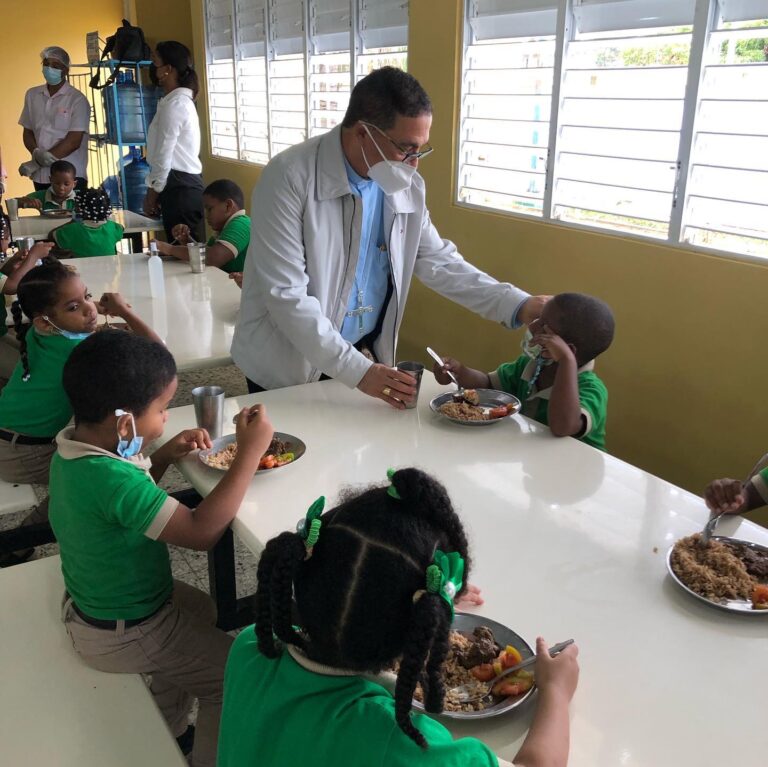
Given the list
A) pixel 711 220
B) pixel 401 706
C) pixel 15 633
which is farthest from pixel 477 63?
pixel 401 706

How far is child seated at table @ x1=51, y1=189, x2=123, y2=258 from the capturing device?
446 centimetres

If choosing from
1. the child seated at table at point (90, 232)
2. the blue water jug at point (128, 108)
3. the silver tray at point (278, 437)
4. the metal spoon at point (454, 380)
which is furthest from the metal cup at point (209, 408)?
the blue water jug at point (128, 108)

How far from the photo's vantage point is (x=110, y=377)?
143 centimetres

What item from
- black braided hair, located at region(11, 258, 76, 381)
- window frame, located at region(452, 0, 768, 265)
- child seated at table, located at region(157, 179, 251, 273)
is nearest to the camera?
black braided hair, located at region(11, 258, 76, 381)

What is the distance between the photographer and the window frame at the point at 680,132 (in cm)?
258

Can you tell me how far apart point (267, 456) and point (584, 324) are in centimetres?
91

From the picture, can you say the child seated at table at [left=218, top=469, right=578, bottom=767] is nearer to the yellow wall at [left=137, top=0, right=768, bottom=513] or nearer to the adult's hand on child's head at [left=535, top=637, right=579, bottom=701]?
the adult's hand on child's head at [left=535, top=637, right=579, bottom=701]

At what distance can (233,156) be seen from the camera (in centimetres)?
659

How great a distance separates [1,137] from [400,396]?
8.10m

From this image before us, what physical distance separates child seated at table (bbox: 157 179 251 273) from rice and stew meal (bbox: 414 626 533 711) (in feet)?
10.2

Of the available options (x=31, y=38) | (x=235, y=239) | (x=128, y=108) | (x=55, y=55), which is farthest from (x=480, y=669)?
(x=31, y=38)

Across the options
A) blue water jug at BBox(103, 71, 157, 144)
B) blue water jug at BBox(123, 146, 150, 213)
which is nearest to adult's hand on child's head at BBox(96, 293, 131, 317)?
blue water jug at BBox(123, 146, 150, 213)

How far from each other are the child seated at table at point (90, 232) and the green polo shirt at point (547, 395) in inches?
121

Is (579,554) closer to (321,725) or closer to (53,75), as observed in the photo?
(321,725)
